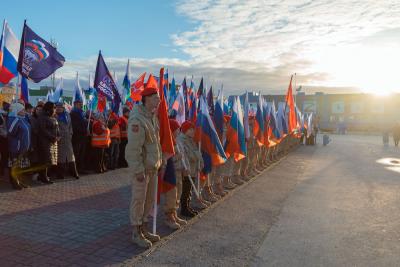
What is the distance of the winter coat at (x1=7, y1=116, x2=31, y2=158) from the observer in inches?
295

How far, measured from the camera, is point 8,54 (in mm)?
9000

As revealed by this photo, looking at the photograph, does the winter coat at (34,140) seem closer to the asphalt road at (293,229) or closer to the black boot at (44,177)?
the black boot at (44,177)

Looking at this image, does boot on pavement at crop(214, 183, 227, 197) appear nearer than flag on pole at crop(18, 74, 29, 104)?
Yes

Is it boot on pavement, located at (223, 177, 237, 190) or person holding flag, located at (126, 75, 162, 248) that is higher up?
person holding flag, located at (126, 75, 162, 248)

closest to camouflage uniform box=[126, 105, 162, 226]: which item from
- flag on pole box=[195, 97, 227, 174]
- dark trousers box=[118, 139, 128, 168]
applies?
flag on pole box=[195, 97, 227, 174]

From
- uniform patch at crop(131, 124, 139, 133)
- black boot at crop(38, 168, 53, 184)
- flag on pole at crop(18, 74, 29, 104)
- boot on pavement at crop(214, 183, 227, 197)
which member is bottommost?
boot on pavement at crop(214, 183, 227, 197)

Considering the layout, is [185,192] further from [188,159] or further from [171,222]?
[171,222]

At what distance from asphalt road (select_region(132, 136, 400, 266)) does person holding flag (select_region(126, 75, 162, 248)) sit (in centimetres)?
44

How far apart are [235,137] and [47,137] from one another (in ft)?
13.6

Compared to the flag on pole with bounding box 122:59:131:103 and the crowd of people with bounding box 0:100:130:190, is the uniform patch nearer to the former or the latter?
the crowd of people with bounding box 0:100:130:190

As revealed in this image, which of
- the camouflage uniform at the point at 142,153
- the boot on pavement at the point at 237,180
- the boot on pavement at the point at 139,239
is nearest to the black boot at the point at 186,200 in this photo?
the camouflage uniform at the point at 142,153

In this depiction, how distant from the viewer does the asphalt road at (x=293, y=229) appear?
446 cm

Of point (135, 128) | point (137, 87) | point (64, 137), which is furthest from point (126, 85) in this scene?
point (135, 128)

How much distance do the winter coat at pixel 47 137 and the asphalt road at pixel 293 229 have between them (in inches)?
153
